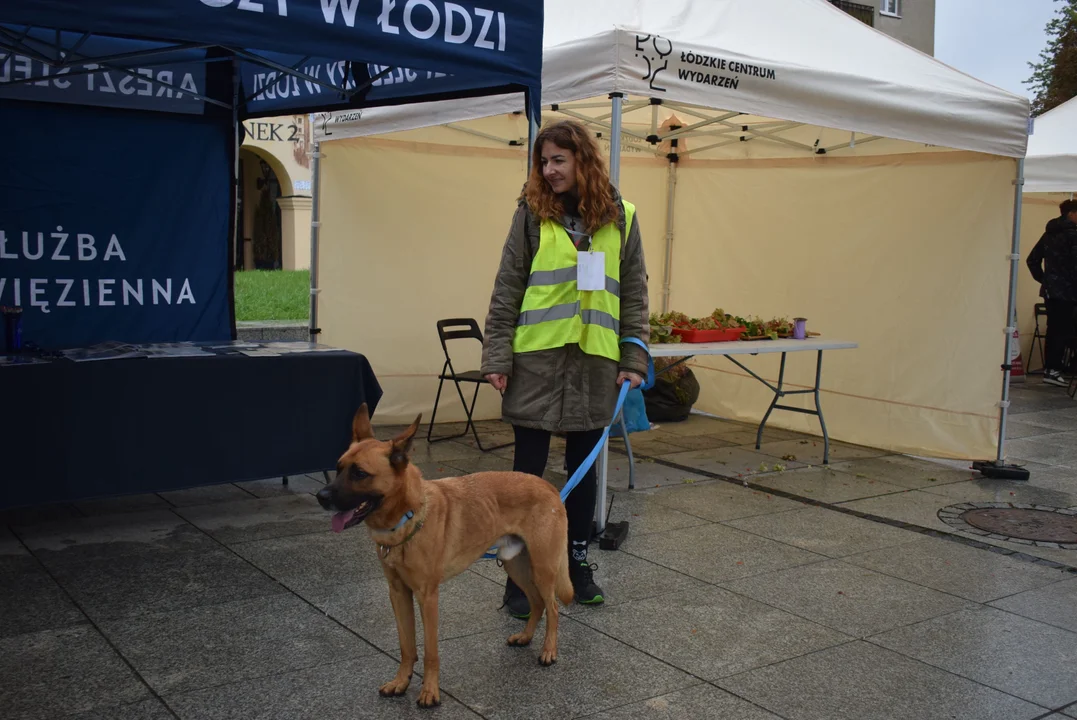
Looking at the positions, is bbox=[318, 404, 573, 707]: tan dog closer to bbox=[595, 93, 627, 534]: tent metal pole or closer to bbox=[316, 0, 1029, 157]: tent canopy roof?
bbox=[595, 93, 627, 534]: tent metal pole

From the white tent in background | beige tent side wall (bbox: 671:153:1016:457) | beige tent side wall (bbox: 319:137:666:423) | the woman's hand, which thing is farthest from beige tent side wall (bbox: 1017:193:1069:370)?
the woman's hand

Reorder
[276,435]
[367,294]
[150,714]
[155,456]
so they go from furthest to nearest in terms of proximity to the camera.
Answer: [367,294]
[276,435]
[155,456]
[150,714]

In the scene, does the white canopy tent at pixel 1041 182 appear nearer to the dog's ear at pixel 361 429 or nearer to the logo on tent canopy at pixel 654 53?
the logo on tent canopy at pixel 654 53

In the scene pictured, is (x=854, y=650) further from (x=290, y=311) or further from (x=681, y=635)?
(x=290, y=311)

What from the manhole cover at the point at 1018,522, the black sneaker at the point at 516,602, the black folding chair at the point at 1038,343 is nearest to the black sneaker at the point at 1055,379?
the black folding chair at the point at 1038,343

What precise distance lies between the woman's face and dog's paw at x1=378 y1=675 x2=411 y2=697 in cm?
195

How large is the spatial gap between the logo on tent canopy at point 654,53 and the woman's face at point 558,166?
5.55 feet

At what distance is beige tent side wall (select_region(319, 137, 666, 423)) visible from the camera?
27.0ft

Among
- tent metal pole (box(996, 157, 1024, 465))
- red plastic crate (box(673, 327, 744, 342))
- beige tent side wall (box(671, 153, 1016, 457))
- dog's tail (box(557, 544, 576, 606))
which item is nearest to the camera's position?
dog's tail (box(557, 544, 576, 606))

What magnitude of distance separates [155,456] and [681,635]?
2933 millimetres

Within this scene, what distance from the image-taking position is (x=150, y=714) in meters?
3.24

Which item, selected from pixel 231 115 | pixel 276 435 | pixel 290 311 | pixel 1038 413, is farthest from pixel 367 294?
pixel 1038 413

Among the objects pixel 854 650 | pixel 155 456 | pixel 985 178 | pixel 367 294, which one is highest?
pixel 985 178

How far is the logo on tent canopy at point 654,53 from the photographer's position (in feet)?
17.5
